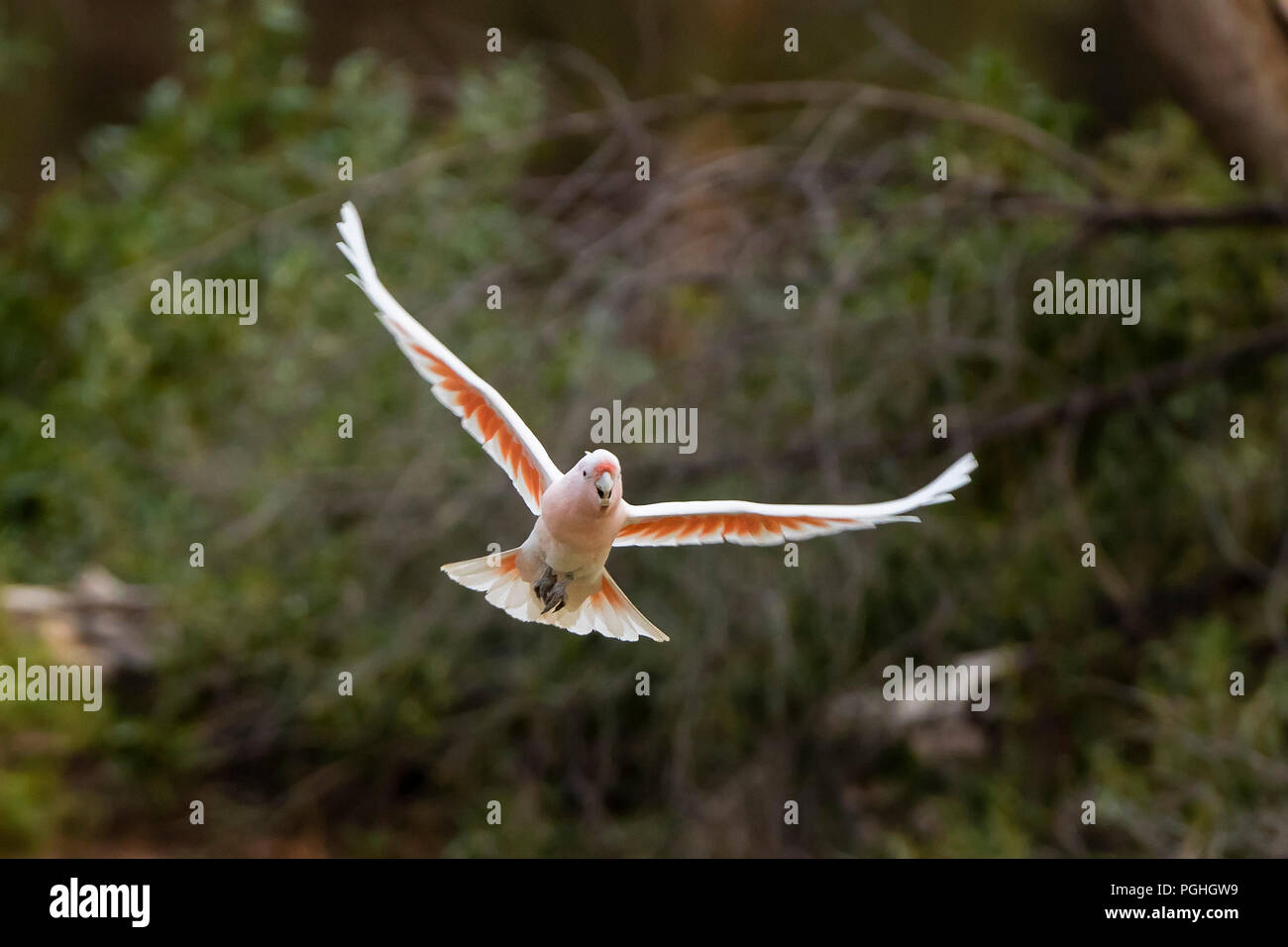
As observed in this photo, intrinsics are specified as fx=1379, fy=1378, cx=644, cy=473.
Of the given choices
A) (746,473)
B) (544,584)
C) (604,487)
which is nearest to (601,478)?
(604,487)

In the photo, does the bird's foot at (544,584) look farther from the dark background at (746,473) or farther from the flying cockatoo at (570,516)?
the dark background at (746,473)

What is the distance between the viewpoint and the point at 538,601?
4.87 feet

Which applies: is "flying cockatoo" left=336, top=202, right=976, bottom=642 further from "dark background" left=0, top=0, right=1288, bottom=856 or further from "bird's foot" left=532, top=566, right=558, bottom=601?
"dark background" left=0, top=0, right=1288, bottom=856

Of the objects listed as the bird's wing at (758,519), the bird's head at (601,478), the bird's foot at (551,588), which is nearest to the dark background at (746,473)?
the bird's wing at (758,519)

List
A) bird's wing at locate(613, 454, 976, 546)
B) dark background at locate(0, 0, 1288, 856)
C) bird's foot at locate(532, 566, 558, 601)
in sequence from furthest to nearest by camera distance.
Result: 1. dark background at locate(0, 0, 1288, 856)
2. bird's foot at locate(532, 566, 558, 601)
3. bird's wing at locate(613, 454, 976, 546)

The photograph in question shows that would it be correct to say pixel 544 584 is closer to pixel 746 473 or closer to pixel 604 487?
pixel 604 487

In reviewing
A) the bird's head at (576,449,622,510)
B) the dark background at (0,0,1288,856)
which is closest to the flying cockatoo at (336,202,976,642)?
the bird's head at (576,449,622,510)

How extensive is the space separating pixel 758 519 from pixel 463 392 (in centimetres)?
36

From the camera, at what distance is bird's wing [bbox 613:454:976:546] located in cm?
123

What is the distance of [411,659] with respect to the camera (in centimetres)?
421

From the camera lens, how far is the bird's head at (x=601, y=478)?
4.24 ft

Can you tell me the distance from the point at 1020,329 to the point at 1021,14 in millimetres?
3168

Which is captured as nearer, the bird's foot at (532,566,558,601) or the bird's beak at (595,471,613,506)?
the bird's beak at (595,471,613,506)
